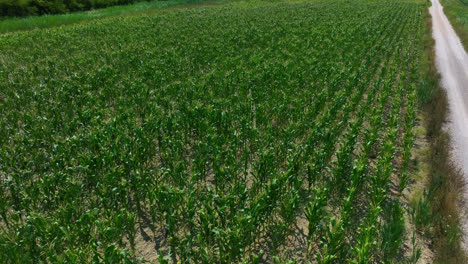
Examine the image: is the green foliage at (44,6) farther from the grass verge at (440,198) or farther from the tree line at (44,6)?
the grass verge at (440,198)

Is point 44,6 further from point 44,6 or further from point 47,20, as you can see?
point 47,20

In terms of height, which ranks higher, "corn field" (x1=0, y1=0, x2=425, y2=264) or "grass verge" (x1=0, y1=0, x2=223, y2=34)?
"grass verge" (x1=0, y1=0, x2=223, y2=34)

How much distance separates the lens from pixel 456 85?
15.5 metres

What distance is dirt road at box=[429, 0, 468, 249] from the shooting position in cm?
911

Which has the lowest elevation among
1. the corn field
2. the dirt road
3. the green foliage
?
the dirt road

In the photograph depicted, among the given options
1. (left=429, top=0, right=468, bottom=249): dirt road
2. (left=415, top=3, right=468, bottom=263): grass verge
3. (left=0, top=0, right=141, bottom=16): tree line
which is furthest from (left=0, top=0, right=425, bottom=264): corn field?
(left=0, top=0, right=141, bottom=16): tree line

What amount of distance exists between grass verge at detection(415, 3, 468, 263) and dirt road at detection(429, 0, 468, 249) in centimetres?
41

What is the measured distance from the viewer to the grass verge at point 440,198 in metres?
5.24

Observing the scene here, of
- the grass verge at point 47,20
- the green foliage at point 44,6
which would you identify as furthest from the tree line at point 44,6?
the grass verge at point 47,20

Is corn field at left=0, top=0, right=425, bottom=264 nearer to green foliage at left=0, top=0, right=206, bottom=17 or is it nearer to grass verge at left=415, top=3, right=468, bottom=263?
grass verge at left=415, top=3, right=468, bottom=263

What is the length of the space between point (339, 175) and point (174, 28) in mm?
23230

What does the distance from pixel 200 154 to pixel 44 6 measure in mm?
39090

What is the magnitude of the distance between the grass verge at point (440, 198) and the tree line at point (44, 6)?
3917cm

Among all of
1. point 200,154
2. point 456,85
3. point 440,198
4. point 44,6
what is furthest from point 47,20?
point 456,85
